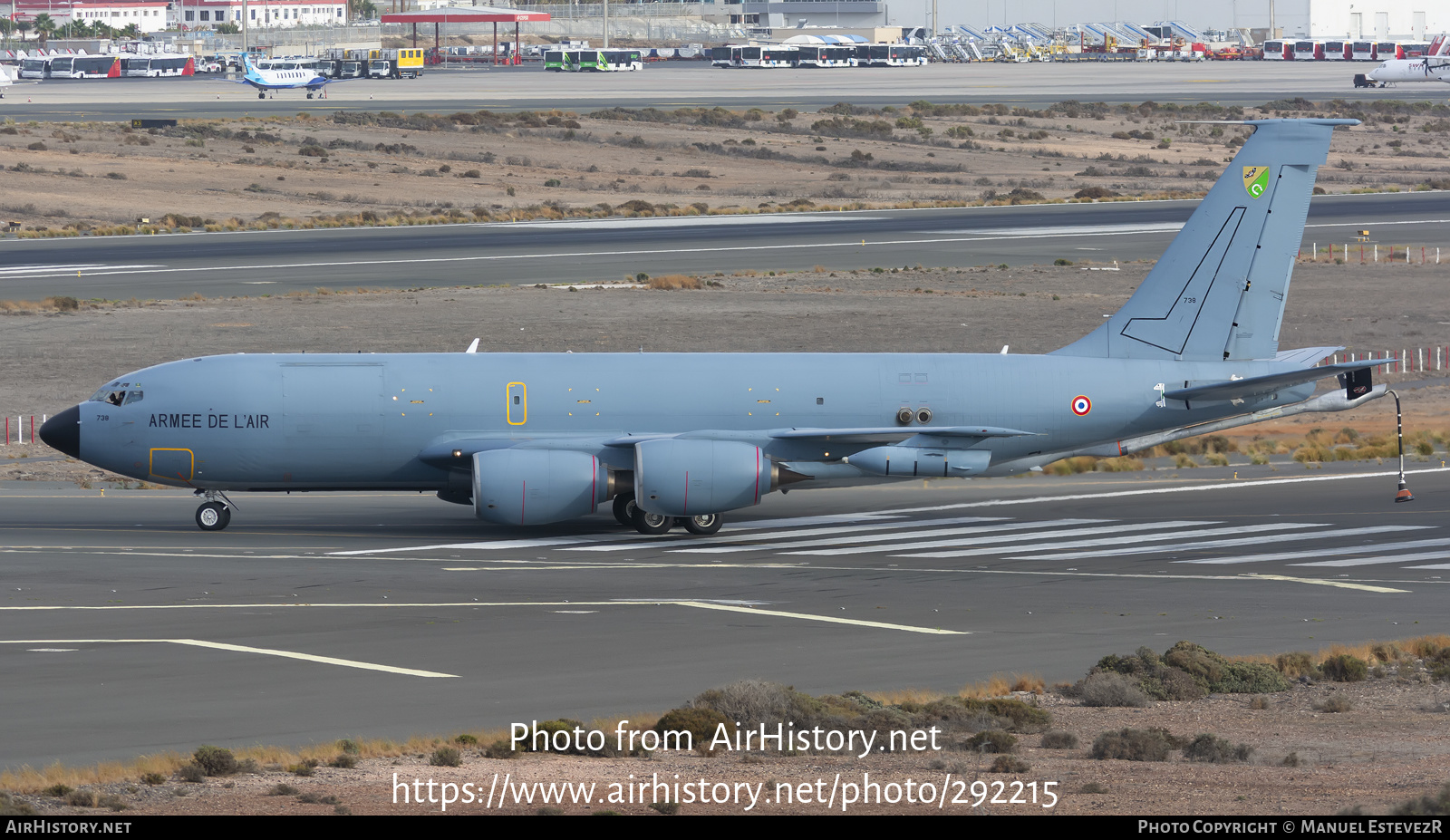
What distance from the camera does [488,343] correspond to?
69688 mm

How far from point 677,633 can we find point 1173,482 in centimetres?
2509

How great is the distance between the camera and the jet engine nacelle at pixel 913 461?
42375mm

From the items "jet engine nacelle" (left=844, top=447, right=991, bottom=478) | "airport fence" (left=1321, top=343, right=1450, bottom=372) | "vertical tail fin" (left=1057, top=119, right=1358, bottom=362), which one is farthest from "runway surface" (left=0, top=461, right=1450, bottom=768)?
"airport fence" (left=1321, top=343, right=1450, bottom=372)

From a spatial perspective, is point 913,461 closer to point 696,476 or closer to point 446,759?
point 696,476

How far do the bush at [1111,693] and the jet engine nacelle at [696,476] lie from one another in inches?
632

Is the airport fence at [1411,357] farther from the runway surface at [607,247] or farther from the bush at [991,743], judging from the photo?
the bush at [991,743]

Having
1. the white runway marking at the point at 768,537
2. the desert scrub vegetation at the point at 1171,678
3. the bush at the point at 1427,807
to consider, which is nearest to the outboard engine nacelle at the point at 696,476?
the white runway marking at the point at 768,537

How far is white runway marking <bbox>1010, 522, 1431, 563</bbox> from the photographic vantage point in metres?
40.6

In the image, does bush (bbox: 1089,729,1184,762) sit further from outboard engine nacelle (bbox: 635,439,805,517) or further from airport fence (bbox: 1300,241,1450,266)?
airport fence (bbox: 1300,241,1450,266)

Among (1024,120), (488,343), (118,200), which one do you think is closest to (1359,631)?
(488,343)

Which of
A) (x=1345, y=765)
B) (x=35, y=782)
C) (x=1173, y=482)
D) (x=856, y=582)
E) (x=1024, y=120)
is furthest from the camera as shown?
(x=1024, y=120)

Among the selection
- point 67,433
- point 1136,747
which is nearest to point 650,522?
point 67,433

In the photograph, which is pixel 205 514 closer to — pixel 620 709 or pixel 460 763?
pixel 620 709

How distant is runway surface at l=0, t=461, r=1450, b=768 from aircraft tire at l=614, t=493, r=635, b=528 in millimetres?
397
